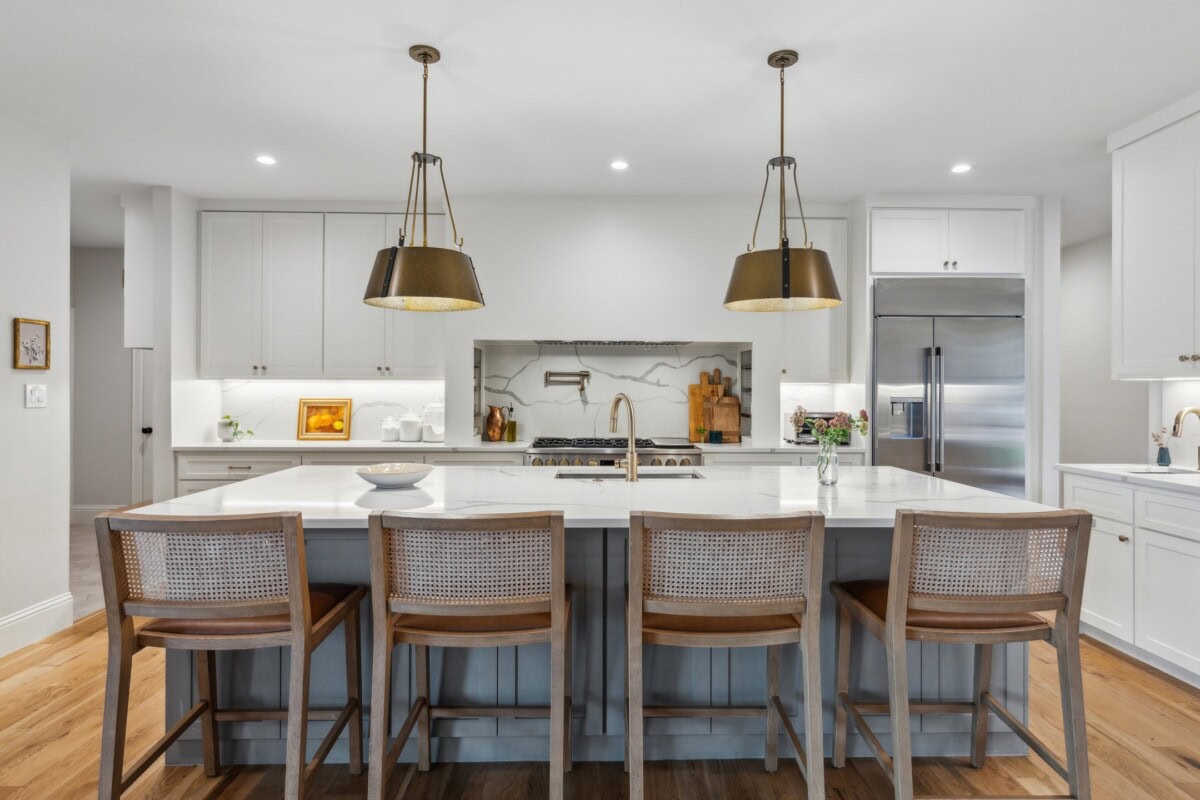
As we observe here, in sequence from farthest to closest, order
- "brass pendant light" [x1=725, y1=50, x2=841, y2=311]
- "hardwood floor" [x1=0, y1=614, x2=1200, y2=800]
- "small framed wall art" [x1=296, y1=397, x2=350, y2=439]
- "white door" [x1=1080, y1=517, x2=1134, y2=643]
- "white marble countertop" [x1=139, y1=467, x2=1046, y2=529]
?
"small framed wall art" [x1=296, y1=397, x2=350, y2=439]
"white door" [x1=1080, y1=517, x2=1134, y2=643]
"brass pendant light" [x1=725, y1=50, x2=841, y2=311]
"hardwood floor" [x1=0, y1=614, x2=1200, y2=800]
"white marble countertop" [x1=139, y1=467, x2=1046, y2=529]

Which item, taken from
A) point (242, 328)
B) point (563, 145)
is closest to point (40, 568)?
point (242, 328)

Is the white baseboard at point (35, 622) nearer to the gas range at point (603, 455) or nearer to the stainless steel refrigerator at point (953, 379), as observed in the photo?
the gas range at point (603, 455)

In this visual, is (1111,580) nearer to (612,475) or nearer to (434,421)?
(612,475)

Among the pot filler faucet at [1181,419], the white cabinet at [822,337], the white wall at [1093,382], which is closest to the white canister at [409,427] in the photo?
the white cabinet at [822,337]

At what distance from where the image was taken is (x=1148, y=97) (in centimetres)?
286

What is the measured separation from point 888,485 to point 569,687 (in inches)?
53.8

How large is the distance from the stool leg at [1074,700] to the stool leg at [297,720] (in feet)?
6.36

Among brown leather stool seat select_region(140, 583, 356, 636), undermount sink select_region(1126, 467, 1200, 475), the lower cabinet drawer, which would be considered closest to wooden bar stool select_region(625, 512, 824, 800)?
brown leather stool seat select_region(140, 583, 356, 636)

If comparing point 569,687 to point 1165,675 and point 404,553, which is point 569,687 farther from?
point 1165,675

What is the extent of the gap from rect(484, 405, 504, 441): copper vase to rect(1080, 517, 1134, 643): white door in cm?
339

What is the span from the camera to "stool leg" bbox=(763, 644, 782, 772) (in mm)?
2029

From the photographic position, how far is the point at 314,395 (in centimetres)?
485

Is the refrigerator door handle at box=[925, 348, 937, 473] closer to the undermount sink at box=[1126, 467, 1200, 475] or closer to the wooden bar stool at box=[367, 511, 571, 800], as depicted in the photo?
the undermount sink at box=[1126, 467, 1200, 475]

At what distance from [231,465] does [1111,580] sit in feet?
16.3
